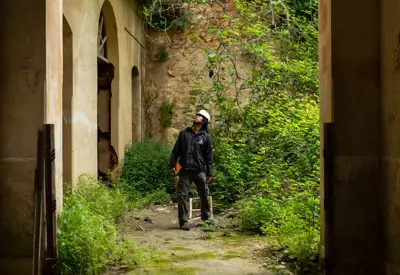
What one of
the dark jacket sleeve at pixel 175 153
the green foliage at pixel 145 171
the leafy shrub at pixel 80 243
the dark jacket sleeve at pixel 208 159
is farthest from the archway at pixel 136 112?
the leafy shrub at pixel 80 243

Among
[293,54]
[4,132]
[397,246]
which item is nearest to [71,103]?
[4,132]

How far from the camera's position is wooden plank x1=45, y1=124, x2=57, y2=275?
13.9 ft

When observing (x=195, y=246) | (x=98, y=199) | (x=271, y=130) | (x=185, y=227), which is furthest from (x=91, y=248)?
(x=271, y=130)

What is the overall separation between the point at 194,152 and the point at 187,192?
0.66m

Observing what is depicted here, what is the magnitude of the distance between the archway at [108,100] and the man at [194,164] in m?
3.09

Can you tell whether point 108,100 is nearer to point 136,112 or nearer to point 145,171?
point 145,171

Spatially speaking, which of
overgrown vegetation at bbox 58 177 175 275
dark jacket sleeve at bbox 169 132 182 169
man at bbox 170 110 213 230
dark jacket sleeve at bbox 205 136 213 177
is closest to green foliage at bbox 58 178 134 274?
overgrown vegetation at bbox 58 177 175 275

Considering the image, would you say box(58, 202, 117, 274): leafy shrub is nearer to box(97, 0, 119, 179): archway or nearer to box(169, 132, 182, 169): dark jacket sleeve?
box(169, 132, 182, 169): dark jacket sleeve

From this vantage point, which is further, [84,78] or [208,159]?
[208,159]

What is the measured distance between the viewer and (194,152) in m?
8.12

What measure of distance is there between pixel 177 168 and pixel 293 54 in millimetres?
6299

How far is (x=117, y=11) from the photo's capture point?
35.6ft

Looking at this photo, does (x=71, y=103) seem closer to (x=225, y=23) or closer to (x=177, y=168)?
(x=177, y=168)

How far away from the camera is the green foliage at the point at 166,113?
45.5 ft
